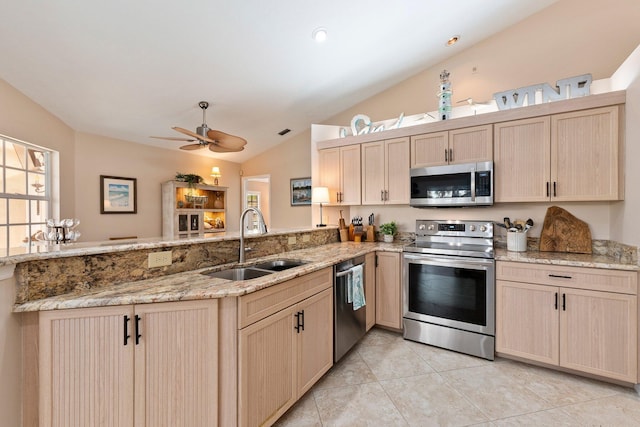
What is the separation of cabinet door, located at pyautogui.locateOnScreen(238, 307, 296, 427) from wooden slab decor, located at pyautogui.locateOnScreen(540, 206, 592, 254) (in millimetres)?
2583

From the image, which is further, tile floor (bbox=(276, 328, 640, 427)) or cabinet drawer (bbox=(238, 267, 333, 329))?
tile floor (bbox=(276, 328, 640, 427))

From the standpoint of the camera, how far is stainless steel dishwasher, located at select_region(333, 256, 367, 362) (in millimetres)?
2246

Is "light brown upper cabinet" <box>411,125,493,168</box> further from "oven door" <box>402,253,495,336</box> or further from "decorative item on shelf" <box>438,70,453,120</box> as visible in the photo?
"oven door" <box>402,253,495,336</box>

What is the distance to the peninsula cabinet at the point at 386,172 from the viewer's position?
3.21m

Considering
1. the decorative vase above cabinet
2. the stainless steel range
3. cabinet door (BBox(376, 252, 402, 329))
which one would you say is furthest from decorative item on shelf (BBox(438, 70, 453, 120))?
the decorative vase above cabinet

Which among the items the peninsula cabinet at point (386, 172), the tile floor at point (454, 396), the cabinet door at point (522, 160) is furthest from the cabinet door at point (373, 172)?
the tile floor at point (454, 396)

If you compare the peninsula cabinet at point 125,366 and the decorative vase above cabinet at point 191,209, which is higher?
the decorative vase above cabinet at point 191,209

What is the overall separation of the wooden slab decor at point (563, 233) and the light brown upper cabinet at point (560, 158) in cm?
29

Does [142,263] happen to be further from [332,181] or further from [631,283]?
[631,283]

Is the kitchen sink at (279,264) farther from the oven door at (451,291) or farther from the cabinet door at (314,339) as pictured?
the oven door at (451,291)

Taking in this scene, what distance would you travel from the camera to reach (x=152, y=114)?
3.92 metres

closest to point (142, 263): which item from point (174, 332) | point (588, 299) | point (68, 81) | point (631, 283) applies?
point (174, 332)

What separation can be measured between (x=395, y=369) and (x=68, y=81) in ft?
14.7

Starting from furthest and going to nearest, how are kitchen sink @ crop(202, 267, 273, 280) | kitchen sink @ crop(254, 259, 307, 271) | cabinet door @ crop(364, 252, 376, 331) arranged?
cabinet door @ crop(364, 252, 376, 331) < kitchen sink @ crop(254, 259, 307, 271) < kitchen sink @ crop(202, 267, 273, 280)
